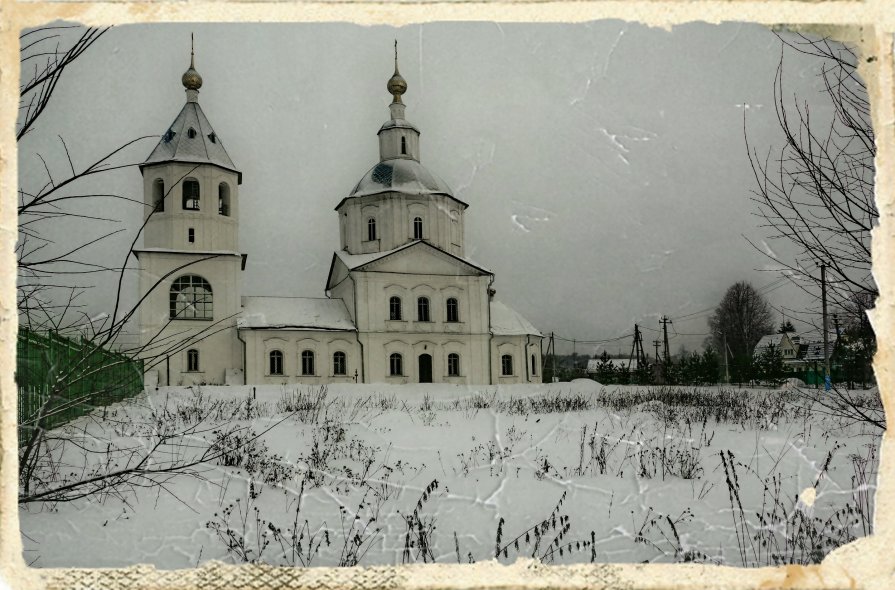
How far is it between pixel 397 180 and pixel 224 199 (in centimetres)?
96

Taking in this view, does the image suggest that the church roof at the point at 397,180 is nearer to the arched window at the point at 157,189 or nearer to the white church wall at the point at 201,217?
the white church wall at the point at 201,217

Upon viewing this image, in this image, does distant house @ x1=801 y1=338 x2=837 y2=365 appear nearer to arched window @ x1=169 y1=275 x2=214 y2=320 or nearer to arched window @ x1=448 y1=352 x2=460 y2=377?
arched window @ x1=448 y1=352 x2=460 y2=377

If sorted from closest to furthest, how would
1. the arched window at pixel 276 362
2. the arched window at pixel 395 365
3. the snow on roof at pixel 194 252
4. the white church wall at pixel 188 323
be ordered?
the white church wall at pixel 188 323 < the snow on roof at pixel 194 252 < the arched window at pixel 276 362 < the arched window at pixel 395 365

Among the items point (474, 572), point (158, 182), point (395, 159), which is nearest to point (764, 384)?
point (474, 572)

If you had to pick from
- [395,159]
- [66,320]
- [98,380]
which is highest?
[395,159]

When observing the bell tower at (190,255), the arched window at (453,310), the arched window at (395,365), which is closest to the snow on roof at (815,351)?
the arched window at (453,310)

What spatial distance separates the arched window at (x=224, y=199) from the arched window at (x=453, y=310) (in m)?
1.58

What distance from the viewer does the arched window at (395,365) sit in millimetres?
4273

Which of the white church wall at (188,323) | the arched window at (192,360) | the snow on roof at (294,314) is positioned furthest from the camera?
the snow on roof at (294,314)

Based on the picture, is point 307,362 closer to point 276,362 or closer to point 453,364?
point 276,362

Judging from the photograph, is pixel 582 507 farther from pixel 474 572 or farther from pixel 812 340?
pixel 812 340

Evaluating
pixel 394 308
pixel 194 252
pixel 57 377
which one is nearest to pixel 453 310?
pixel 394 308

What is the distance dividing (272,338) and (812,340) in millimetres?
2889

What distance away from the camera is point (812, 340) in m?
2.96
